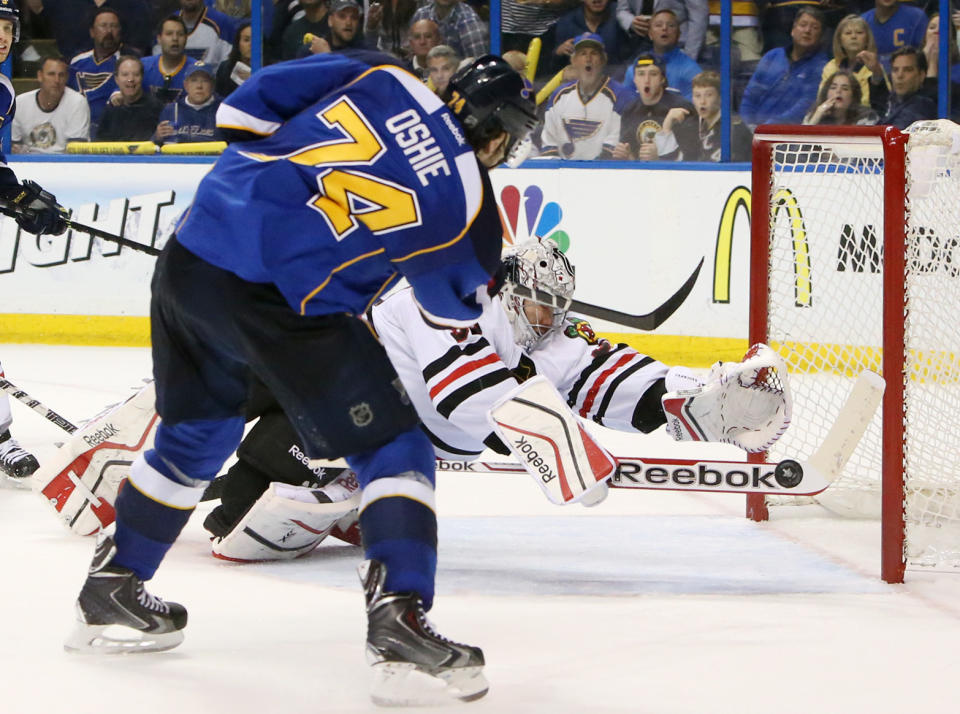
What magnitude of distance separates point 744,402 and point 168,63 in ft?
15.6

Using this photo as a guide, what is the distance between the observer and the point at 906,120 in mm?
5898

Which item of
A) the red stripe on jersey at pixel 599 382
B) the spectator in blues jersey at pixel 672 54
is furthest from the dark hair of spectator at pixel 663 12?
the red stripe on jersey at pixel 599 382

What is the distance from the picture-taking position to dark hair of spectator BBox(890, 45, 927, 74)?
5.90m

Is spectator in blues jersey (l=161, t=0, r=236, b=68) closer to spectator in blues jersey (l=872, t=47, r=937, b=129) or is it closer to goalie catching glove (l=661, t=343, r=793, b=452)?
spectator in blues jersey (l=872, t=47, r=937, b=129)

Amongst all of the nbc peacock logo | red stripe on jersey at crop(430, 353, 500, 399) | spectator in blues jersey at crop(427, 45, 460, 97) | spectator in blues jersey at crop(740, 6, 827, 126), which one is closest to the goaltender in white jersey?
red stripe on jersey at crop(430, 353, 500, 399)

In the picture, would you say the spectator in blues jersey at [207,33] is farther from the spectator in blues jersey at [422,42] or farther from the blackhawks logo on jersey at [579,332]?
the blackhawks logo on jersey at [579,332]

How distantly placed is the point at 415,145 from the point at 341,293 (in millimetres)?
219

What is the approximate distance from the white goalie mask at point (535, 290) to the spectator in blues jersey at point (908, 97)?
3405 mm

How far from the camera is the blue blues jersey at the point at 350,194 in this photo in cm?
177

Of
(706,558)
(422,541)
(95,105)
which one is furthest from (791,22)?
(422,541)

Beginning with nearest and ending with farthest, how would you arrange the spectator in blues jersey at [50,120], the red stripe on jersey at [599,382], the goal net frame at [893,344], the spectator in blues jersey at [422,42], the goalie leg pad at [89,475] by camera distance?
the goal net frame at [893,344]
the goalie leg pad at [89,475]
the red stripe on jersey at [599,382]
the spectator in blues jersey at [422,42]
the spectator in blues jersey at [50,120]

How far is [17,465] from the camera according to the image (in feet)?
11.5

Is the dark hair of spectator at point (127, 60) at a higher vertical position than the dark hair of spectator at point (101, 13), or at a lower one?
lower

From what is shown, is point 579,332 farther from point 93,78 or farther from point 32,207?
point 93,78
